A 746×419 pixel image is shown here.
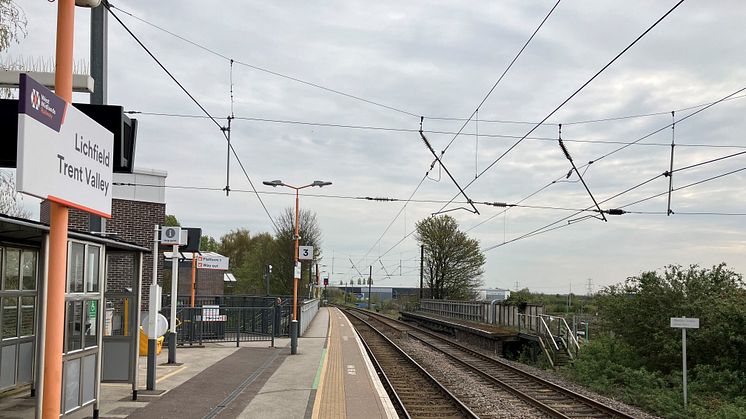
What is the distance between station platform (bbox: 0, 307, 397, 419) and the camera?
37.6 feet

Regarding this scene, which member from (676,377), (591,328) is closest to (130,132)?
(676,377)

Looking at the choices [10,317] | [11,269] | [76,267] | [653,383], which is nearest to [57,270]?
[76,267]

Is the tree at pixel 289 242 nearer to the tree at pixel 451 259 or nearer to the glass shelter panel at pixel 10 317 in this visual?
the tree at pixel 451 259

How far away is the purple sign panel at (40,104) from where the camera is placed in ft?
15.4

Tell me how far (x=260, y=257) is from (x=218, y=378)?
1884 inches

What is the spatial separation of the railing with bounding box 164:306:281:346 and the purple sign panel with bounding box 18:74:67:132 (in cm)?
1825

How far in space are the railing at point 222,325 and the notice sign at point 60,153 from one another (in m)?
17.4

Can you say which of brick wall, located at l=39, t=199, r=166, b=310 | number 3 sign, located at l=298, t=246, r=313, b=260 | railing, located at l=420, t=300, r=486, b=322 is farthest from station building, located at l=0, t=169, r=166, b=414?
railing, located at l=420, t=300, r=486, b=322

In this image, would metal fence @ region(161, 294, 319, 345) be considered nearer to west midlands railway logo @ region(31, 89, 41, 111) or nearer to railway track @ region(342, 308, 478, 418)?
railway track @ region(342, 308, 478, 418)

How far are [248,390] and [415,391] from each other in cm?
414

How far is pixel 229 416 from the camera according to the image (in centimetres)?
1123

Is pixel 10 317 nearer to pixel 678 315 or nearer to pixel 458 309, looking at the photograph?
pixel 678 315

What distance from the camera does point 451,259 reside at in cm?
6769

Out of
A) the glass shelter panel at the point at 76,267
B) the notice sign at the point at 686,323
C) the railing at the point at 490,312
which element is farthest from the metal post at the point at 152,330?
the railing at the point at 490,312
